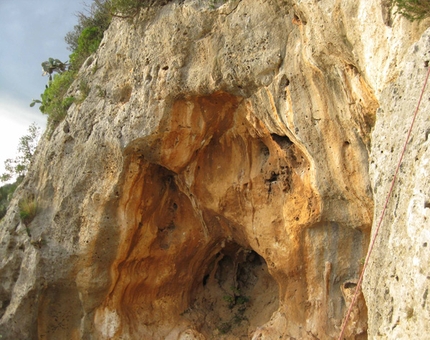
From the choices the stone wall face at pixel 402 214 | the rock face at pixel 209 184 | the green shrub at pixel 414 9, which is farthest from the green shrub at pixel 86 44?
the stone wall face at pixel 402 214

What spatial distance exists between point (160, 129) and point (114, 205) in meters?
1.67

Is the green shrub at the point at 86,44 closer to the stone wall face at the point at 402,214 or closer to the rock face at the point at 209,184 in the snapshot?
the rock face at the point at 209,184

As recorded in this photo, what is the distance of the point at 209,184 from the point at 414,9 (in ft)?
15.6

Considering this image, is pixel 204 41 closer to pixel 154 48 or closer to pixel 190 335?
pixel 154 48

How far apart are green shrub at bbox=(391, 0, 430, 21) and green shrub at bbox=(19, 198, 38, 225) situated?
7089 mm

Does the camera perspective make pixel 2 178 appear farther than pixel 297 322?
Yes

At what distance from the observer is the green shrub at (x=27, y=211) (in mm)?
8188

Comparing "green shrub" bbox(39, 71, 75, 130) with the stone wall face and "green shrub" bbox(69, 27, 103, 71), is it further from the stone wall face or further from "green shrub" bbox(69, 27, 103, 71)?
the stone wall face

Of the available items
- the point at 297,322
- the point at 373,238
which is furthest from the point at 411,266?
the point at 297,322

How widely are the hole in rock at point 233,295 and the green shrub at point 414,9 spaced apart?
5847mm

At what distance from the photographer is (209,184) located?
26.1 ft

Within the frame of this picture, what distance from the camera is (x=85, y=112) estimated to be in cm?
820

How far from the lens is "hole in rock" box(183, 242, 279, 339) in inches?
336

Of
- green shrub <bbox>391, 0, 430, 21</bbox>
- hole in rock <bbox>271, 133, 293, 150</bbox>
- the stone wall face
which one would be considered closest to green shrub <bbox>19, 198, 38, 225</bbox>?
hole in rock <bbox>271, 133, 293, 150</bbox>
